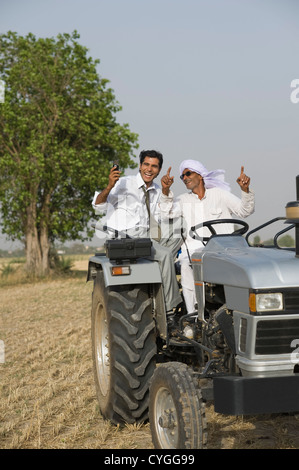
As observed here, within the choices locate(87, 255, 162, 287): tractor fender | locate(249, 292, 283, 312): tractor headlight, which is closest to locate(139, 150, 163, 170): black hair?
locate(87, 255, 162, 287): tractor fender

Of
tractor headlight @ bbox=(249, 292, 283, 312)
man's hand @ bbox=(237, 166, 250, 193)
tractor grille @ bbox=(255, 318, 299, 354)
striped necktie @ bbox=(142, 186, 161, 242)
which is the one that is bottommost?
tractor grille @ bbox=(255, 318, 299, 354)

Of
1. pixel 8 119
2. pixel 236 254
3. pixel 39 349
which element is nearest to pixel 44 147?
pixel 8 119

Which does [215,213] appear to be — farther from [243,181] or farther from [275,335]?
[275,335]

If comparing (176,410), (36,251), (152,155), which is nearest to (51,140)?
(36,251)

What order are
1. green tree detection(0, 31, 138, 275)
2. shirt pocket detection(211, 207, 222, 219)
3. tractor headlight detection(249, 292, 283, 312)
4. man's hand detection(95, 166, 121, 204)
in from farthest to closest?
1. green tree detection(0, 31, 138, 275)
2. shirt pocket detection(211, 207, 222, 219)
3. man's hand detection(95, 166, 121, 204)
4. tractor headlight detection(249, 292, 283, 312)

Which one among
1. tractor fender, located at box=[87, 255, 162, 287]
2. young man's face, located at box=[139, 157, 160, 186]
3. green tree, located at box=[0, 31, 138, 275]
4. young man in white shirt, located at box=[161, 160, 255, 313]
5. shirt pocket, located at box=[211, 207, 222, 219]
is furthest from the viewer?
green tree, located at box=[0, 31, 138, 275]

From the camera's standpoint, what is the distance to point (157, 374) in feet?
13.6

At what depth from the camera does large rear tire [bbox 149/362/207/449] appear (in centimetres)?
372

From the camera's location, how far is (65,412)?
5.80m

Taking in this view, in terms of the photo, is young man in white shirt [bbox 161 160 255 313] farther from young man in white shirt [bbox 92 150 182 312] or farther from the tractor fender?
the tractor fender

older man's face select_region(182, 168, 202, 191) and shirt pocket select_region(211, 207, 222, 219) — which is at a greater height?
older man's face select_region(182, 168, 202, 191)

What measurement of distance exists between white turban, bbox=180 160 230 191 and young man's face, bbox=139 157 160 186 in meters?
0.29
